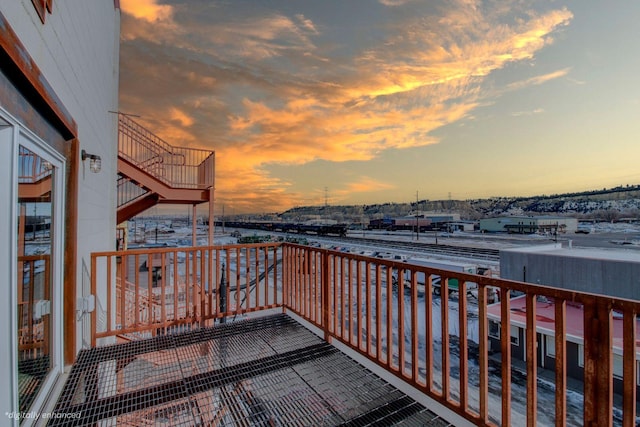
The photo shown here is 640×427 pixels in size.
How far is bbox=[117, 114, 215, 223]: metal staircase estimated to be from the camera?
657 cm

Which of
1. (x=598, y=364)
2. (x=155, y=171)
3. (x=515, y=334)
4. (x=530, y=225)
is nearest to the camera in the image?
(x=598, y=364)

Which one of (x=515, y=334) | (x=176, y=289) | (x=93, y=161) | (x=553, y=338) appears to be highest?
(x=93, y=161)

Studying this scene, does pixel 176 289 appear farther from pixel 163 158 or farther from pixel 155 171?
pixel 163 158

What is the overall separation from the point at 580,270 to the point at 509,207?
72.6m

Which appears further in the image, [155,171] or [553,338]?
[155,171]

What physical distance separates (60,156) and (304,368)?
92.6 inches

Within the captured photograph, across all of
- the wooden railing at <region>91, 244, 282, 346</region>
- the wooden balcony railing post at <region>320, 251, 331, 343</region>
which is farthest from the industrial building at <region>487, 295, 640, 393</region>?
the wooden railing at <region>91, 244, 282, 346</region>

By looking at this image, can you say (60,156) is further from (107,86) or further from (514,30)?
(514,30)

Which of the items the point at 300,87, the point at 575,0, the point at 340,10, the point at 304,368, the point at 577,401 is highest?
the point at 340,10

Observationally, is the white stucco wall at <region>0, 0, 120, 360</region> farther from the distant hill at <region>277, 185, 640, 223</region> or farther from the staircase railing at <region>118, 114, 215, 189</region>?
the distant hill at <region>277, 185, 640, 223</region>

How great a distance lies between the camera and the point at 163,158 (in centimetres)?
724

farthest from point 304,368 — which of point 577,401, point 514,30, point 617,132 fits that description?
point 617,132

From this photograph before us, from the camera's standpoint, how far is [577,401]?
5613 mm

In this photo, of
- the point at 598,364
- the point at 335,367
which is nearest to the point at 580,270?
the point at 335,367
